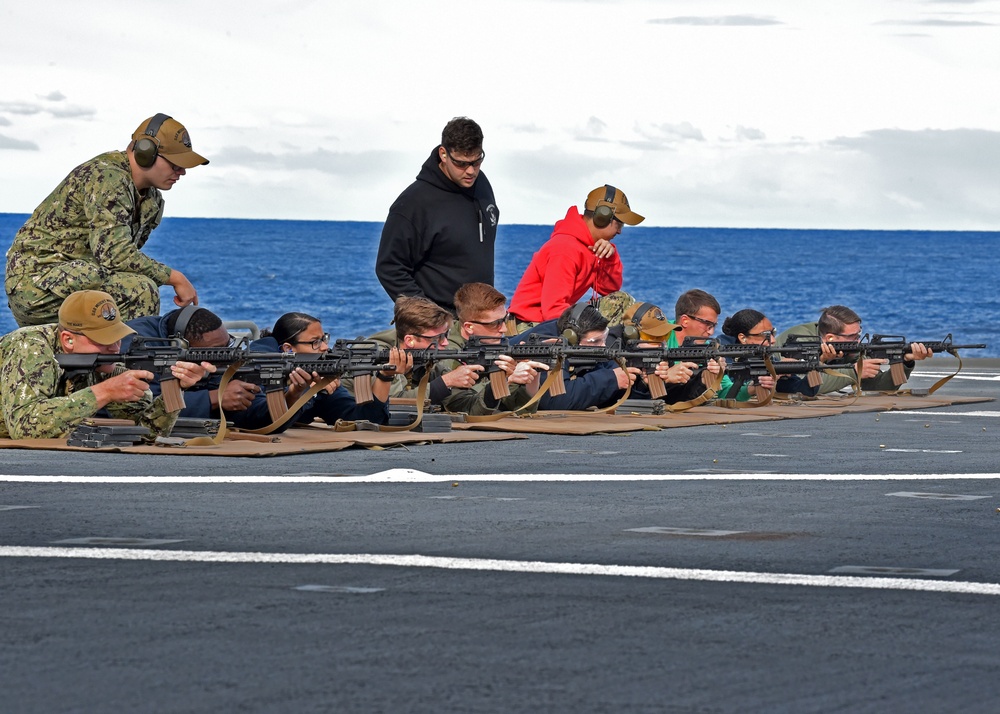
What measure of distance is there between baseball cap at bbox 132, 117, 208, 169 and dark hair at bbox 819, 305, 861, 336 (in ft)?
26.5

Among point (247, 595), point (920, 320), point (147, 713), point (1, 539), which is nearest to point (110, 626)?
point (247, 595)

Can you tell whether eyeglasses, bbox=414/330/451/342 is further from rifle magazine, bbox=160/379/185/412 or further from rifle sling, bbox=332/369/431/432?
rifle magazine, bbox=160/379/185/412

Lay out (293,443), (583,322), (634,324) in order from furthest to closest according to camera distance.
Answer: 1. (634,324)
2. (583,322)
3. (293,443)

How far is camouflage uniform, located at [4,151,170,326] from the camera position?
1173 cm

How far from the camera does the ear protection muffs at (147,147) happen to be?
38.9 feet

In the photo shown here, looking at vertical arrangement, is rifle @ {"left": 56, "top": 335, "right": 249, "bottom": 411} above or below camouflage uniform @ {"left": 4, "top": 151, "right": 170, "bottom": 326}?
below

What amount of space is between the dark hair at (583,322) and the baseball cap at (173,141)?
11.4 ft

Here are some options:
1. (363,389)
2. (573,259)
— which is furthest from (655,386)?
(363,389)

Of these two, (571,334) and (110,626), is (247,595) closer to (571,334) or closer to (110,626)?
(110,626)

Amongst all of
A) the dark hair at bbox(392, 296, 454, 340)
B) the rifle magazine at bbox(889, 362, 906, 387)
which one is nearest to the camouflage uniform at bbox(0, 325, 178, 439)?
the dark hair at bbox(392, 296, 454, 340)

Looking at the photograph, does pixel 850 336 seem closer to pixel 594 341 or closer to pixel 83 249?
pixel 594 341

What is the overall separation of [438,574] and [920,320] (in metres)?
76.0

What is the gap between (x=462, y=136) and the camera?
1404 centimetres

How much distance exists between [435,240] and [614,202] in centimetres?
196
